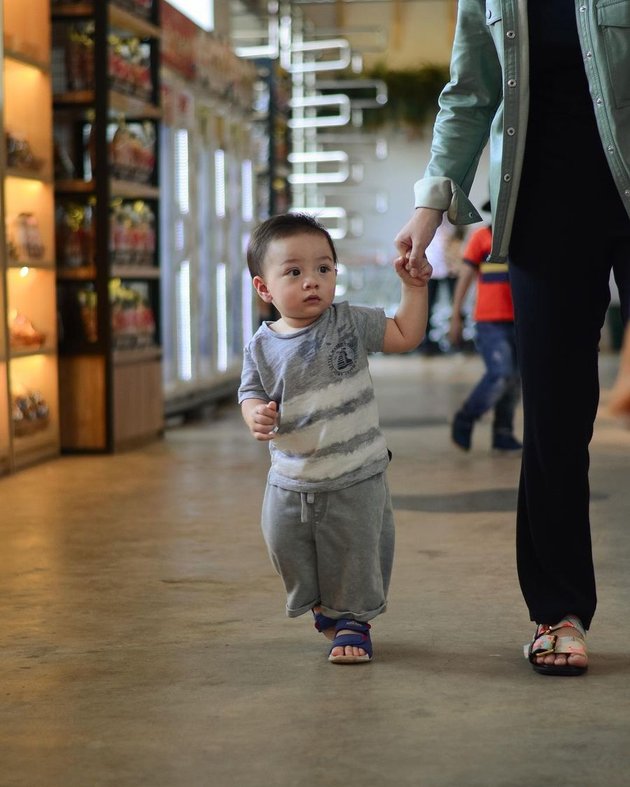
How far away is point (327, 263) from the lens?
8.13 ft

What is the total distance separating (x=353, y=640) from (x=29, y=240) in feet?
11.1

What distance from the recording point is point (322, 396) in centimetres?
244

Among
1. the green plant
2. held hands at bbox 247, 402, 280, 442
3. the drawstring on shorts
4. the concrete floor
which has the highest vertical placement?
the green plant

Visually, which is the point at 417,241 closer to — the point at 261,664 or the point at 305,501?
the point at 305,501

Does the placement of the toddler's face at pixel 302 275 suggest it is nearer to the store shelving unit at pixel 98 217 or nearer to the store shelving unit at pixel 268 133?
the store shelving unit at pixel 98 217

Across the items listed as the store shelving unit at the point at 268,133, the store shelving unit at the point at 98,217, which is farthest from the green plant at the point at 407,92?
the store shelving unit at the point at 98,217

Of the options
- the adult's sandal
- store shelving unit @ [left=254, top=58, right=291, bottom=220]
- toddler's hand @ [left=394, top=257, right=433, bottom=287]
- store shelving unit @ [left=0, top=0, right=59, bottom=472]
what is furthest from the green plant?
the adult's sandal

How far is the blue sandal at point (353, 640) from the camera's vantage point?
8.11 feet

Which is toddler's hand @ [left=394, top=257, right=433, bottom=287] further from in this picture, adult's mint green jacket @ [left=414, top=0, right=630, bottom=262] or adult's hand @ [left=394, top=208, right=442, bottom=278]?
adult's mint green jacket @ [left=414, top=0, right=630, bottom=262]

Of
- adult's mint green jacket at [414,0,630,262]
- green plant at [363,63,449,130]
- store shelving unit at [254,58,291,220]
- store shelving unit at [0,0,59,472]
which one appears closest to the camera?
adult's mint green jacket at [414,0,630,262]

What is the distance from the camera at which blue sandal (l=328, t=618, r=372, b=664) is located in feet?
8.11

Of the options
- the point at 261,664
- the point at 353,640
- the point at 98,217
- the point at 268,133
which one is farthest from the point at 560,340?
the point at 268,133

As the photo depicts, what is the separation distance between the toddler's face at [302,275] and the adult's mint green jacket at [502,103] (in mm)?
211

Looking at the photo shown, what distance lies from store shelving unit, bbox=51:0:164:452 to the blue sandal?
11.3 ft
